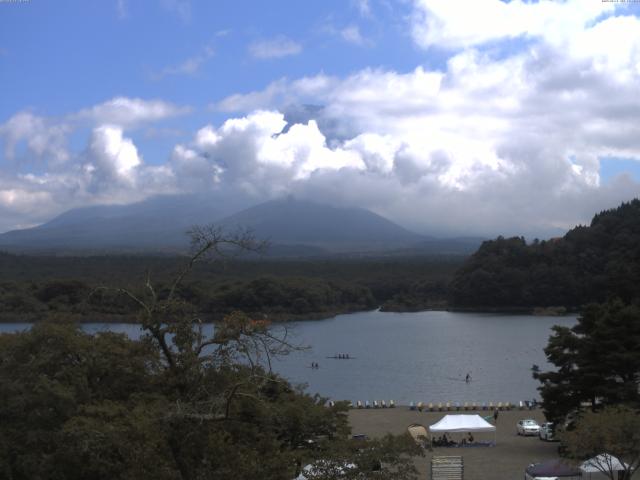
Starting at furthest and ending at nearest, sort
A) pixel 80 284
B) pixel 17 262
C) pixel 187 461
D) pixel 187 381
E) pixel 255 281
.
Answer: pixel 17 262 < pixel 255 281 < pixel 80 284 < pixel 187 381 < pixel 187 461

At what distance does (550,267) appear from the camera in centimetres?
6219

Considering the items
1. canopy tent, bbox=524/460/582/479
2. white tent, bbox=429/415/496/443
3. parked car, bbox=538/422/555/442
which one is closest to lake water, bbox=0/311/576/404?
white tent, bbox=429/415/496/443

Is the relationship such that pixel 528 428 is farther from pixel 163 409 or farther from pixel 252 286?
pixel 252 286

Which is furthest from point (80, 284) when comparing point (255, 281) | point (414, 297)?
point (414, 297)

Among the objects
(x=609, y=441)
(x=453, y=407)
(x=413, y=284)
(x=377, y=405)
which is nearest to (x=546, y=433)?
(x=609, y=441)

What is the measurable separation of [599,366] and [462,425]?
2.90m

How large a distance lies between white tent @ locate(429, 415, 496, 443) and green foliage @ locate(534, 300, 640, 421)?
4.04ft

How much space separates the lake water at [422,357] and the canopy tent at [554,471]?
8542 millimetres

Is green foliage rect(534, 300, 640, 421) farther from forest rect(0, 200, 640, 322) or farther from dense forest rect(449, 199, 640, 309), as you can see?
dense forest rect(449, 199, 640, 309)

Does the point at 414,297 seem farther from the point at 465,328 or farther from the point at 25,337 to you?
the point at 25,337

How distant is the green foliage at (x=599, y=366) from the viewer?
45.1 feet

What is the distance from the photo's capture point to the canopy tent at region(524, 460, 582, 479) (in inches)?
405

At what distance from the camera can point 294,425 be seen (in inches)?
384

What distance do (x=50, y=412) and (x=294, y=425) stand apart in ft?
9.96
